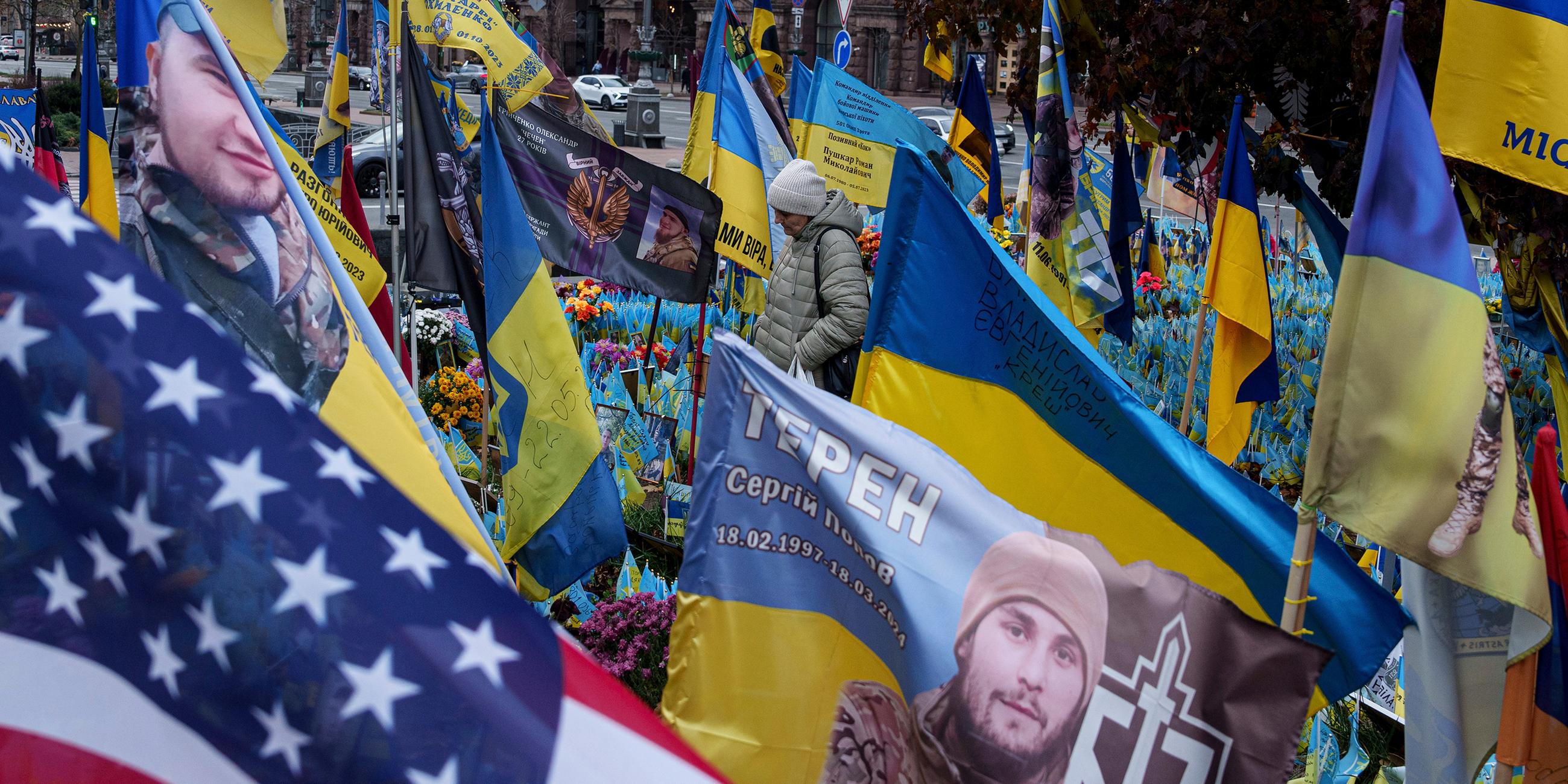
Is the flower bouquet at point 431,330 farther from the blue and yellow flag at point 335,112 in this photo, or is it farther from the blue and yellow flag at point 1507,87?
the blue and yellow flag at point 1507,87

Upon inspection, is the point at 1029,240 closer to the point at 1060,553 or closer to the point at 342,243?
the point at 342,243

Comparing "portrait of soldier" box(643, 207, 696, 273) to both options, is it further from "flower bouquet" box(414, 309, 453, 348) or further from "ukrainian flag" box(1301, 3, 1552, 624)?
"flower bouquet" box(414, 309, 453, 348)

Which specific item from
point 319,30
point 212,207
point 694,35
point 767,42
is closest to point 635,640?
point 212,207

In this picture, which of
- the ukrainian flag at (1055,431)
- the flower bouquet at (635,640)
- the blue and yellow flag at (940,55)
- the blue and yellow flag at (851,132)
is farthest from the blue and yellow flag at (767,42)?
the ukrainian flag at (1055,431)

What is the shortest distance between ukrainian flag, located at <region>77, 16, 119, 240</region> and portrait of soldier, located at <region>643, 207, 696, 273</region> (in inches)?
76.0

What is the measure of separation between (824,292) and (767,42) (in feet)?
14.4

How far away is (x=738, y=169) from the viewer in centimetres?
600

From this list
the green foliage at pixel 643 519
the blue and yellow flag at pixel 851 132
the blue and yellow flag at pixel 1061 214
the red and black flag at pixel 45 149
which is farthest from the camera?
the blue and yellow flag at pixel 851 132

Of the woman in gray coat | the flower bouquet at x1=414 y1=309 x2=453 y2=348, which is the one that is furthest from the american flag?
the flower bouquet at x1=414 y1=309 x2=453 y2=348

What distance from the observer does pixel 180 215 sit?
273 cm

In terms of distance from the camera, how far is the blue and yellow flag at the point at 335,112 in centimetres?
691

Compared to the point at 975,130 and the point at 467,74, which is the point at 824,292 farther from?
the point at 467,74

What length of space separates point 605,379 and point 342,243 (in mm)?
2352

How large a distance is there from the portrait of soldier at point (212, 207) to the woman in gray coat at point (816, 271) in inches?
97.4
